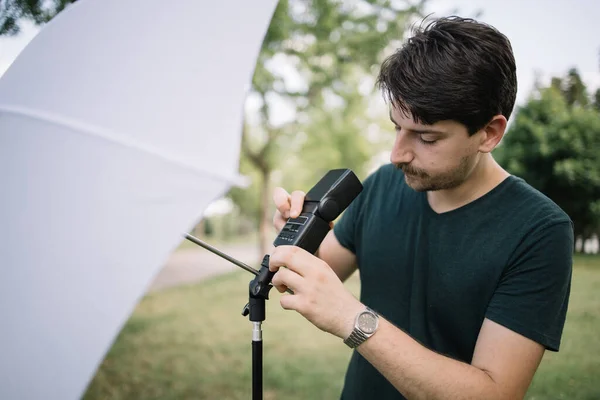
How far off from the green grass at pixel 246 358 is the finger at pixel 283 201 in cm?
290

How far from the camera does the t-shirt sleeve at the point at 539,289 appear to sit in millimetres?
1152

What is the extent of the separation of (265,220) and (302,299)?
1158cm

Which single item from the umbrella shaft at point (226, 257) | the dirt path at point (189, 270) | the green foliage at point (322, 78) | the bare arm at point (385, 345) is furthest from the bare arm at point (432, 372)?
the dirt path at point (189, 270)

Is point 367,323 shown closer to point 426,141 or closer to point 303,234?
point 303,234

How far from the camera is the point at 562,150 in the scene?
17.8 ft

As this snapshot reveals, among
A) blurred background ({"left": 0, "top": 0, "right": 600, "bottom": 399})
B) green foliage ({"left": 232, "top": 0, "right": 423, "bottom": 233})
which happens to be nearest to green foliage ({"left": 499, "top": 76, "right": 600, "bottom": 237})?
blurred background ({"left": 0, "top": 0, "right": 600, "bottom": 399})

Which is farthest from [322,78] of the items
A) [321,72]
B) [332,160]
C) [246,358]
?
[246,358]

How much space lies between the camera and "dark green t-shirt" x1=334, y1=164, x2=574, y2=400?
1175mm

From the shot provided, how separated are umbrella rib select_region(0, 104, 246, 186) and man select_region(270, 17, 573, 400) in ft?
0.97

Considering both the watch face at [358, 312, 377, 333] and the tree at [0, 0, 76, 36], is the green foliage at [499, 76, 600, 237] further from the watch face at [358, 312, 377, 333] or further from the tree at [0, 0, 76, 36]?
the tree at [0, 0, 76, 36]

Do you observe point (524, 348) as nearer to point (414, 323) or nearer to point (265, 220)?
point (414, 323)

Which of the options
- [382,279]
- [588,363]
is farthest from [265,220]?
[382,279]

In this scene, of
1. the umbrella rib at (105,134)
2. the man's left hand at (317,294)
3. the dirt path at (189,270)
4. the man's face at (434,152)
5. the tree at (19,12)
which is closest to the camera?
the umbrella rib at (105,134)

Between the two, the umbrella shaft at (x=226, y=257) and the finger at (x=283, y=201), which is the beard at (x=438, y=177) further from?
the umbrella shaft at (x=226, y=257)
